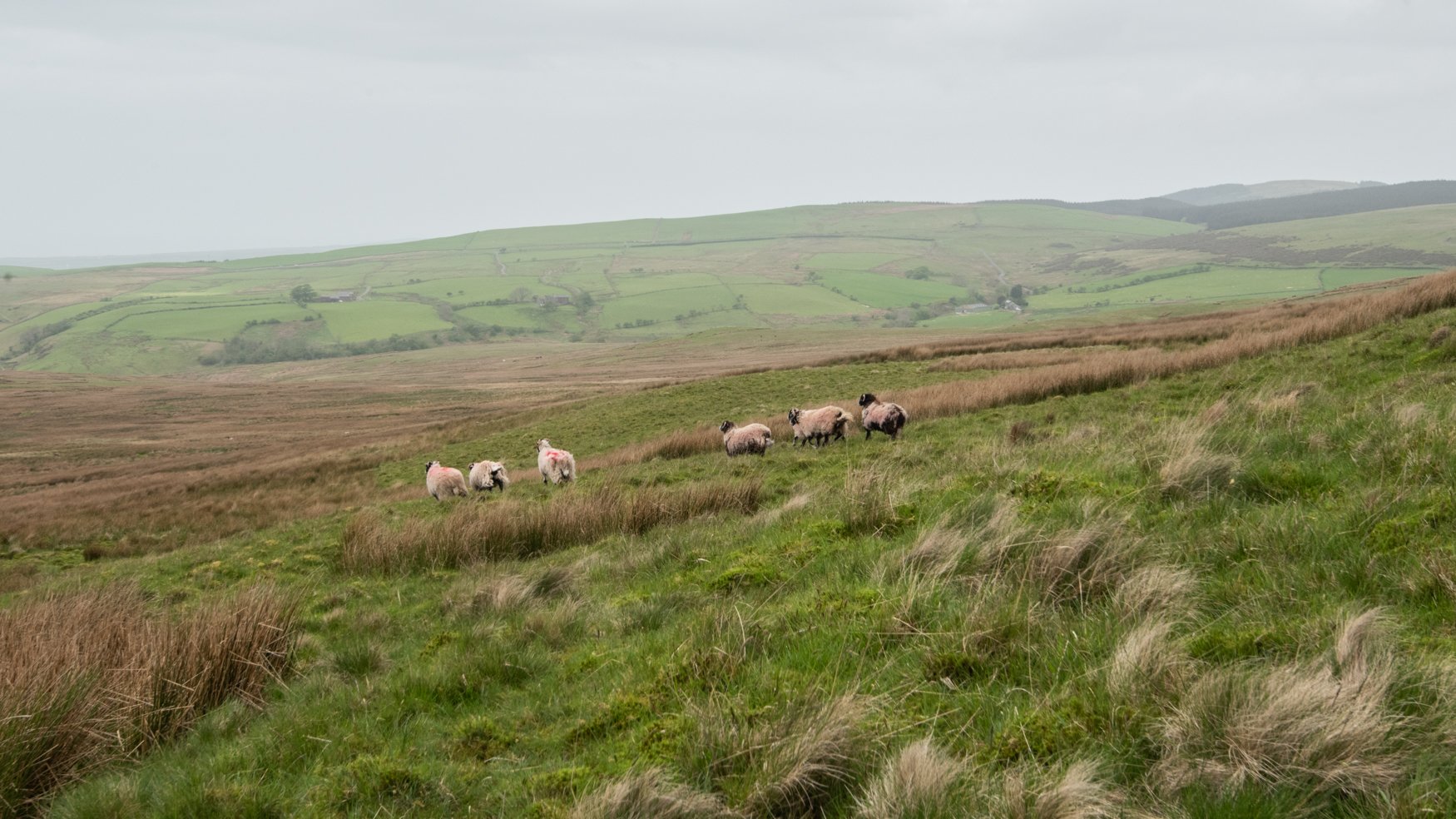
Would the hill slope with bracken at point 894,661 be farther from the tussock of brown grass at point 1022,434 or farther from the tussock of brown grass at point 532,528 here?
the tussock of brown grass at point 1022,434

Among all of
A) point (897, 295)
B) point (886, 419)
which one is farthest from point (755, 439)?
point (897, 295)

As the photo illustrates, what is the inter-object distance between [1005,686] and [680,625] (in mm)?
2736

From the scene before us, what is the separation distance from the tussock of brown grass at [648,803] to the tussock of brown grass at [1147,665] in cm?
213

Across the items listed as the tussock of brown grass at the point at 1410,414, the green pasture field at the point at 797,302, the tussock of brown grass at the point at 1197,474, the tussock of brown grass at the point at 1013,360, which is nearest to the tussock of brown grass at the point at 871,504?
the tussock of brown grass at the point at 1197,474

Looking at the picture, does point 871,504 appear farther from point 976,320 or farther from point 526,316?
point 526,316

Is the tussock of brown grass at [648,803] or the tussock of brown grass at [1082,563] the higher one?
the tussock of brown grass at [1082,563]

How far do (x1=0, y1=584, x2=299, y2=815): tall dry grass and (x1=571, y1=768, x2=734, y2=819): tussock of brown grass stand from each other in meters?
3.78

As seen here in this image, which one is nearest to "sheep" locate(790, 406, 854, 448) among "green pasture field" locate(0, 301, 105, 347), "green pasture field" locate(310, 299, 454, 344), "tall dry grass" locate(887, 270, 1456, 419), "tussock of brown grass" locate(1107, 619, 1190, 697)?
"tall dry grass" locate(887, 270, 1456, 419)

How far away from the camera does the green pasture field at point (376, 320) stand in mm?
166625

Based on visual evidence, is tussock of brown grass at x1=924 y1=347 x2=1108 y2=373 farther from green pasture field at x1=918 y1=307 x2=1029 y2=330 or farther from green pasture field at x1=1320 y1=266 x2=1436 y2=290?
green pasture field at x1=1320 y1=266 x2=1436 y2=290

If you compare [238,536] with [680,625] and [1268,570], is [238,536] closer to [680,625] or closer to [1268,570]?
[680,625]

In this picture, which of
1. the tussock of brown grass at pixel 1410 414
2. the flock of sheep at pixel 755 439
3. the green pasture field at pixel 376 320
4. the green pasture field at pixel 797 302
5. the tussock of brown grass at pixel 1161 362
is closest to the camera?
the tussock of brown grass at pixel 1410 414

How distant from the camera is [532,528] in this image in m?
12.5

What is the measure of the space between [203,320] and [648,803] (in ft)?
680
